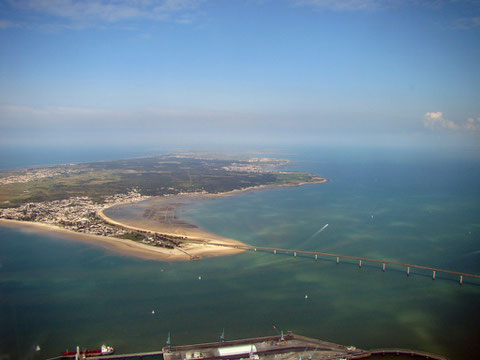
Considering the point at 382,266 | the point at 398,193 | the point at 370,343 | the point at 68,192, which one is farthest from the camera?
the point at 398,193

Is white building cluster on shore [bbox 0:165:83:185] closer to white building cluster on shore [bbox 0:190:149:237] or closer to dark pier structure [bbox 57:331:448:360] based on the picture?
white building cluster on shore [bbox 0:190:149:237]

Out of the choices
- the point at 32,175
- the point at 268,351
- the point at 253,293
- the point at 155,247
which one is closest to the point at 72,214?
the point at 155,247

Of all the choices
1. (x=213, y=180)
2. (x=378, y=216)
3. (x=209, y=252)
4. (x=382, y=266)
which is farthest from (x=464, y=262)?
(x=213, y=180)

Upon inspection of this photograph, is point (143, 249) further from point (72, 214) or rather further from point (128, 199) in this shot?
point (128, 199)

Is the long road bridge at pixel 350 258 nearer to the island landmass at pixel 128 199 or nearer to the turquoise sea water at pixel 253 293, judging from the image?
the turquoise sea water at pixel 253 293

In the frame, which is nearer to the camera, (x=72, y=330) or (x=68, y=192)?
(x=72, y=330)

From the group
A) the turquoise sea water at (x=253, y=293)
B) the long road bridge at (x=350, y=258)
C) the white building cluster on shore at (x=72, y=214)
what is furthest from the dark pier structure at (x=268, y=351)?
the white building cluster on shore at (x=72, y=214)

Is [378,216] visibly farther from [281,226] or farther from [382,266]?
[382,266]
